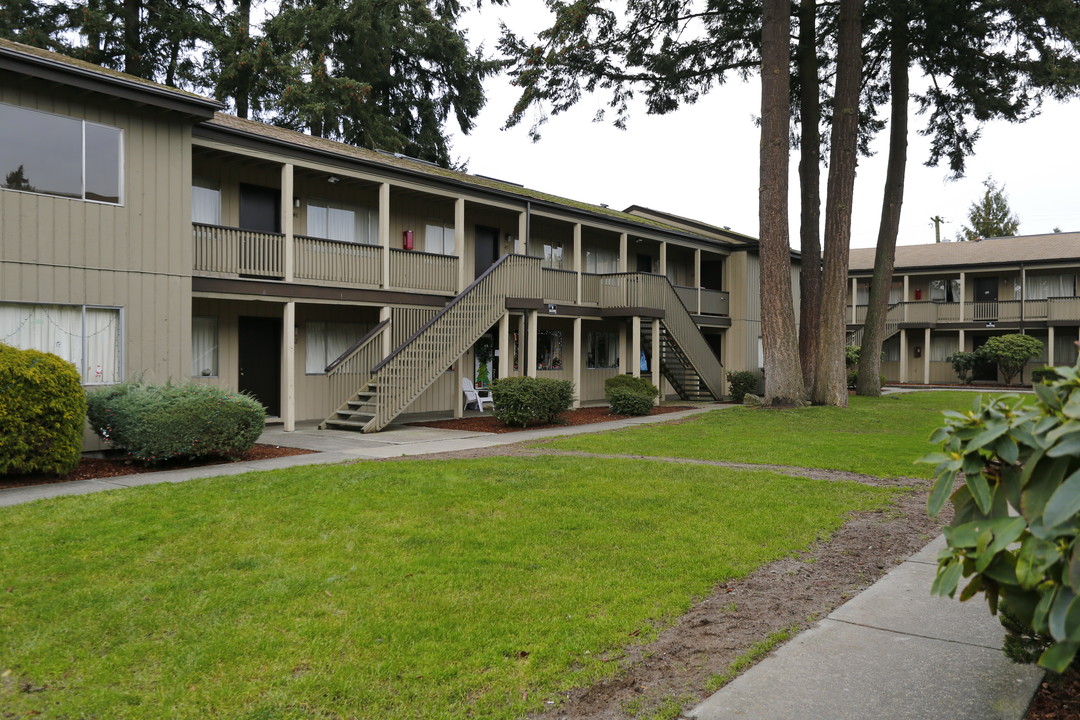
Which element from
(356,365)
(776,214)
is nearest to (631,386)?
(776,214)

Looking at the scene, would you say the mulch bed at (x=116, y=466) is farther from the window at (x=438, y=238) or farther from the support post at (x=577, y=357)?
the support post at (x=577, y=357)

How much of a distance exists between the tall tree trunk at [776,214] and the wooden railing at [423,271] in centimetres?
821

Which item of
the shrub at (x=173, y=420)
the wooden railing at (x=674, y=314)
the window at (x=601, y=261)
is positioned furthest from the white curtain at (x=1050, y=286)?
the shrub at (x=173, y=420)

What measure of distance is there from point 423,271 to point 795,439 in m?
9.34

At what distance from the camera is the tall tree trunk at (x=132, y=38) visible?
27.0 metres

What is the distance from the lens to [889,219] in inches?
1021

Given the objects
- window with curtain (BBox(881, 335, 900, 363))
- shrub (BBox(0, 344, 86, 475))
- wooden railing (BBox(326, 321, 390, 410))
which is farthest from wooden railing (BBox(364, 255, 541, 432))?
window with curtain (BBox(881, 335, 900, 363))

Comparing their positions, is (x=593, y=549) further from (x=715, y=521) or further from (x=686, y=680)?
(x=686, y=680)

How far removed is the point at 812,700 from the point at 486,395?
18.7 meters

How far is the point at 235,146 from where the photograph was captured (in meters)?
14.3

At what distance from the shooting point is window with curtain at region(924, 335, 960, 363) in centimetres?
3804

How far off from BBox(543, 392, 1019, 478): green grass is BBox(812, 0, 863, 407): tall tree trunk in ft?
3.99

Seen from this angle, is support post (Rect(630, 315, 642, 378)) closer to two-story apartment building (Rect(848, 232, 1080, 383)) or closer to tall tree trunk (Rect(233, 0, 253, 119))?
tall tree trunk (Rect(233, 0, 253, 119))

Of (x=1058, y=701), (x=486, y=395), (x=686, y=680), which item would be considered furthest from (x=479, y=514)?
(x=486, y=395)
